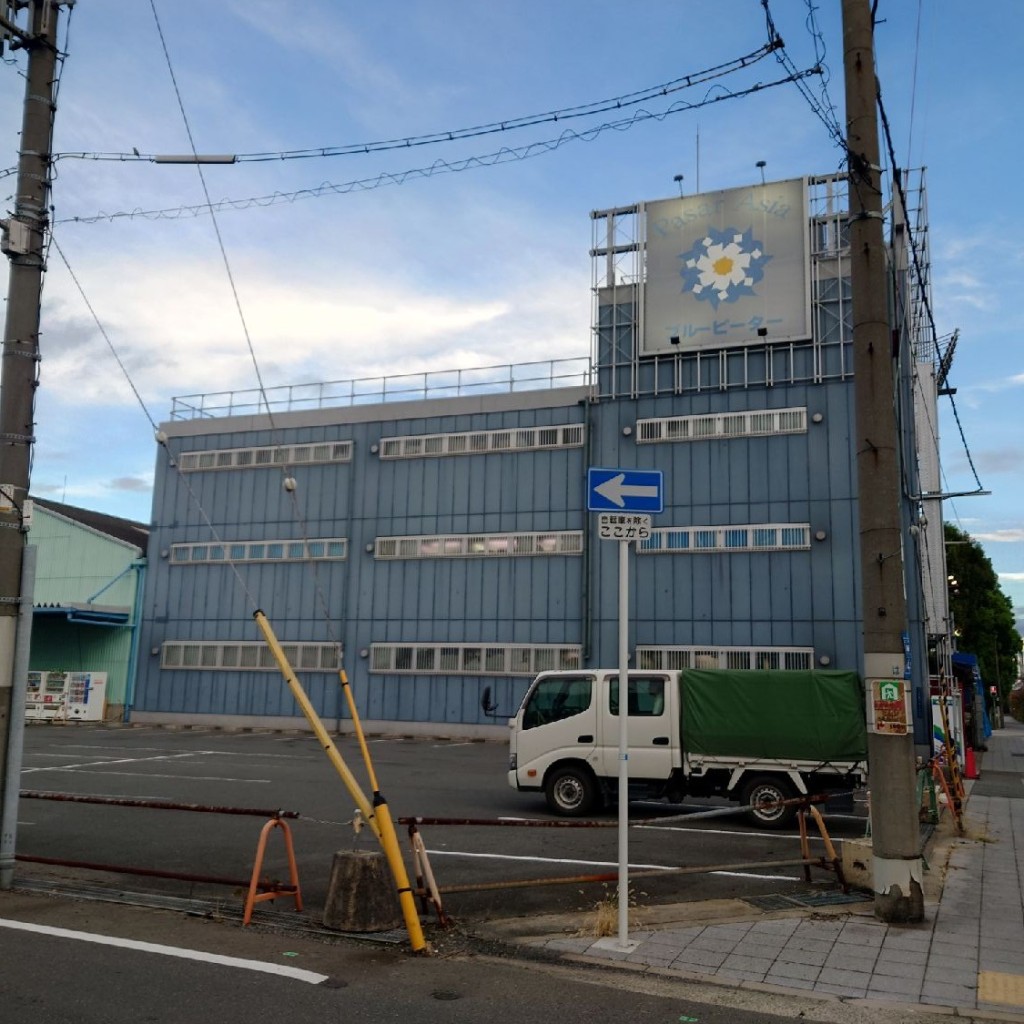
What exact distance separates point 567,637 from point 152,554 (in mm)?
18755

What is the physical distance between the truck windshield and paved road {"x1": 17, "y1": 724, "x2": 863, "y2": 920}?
1.55 metres

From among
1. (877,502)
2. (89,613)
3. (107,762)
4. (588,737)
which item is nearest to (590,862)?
(588,737)

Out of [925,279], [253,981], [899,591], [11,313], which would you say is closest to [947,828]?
[899,591]

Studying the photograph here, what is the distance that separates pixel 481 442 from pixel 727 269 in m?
10.4

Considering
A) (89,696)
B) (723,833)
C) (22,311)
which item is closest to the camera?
(22,311)

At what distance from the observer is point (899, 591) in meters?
8.60

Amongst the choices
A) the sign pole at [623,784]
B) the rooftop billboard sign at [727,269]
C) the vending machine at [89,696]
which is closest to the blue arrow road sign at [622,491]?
the sign pole at [623,784]

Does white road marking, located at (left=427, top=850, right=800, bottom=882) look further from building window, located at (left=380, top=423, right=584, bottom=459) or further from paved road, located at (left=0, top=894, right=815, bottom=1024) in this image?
building window, located at (left=380, top=423, right=584, bottom=459)

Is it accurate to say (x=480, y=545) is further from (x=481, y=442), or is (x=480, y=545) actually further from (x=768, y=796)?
(x=768, y=796)

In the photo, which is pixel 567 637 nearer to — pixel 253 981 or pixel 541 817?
pixel 541 817

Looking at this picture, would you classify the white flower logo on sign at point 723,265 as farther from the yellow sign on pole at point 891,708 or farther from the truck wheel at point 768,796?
the yellow sign on pole at point 891,708

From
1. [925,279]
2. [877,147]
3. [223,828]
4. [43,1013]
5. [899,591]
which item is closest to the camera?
[43,1013]

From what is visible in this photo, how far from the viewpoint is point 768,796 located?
14086mm

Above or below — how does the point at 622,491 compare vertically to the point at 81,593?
below
